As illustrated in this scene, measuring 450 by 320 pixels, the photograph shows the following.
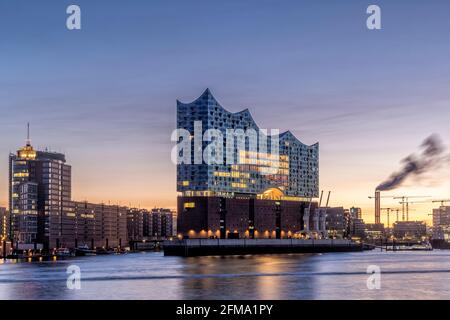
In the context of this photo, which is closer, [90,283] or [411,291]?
[411,291]

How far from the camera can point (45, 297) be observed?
223 ft
